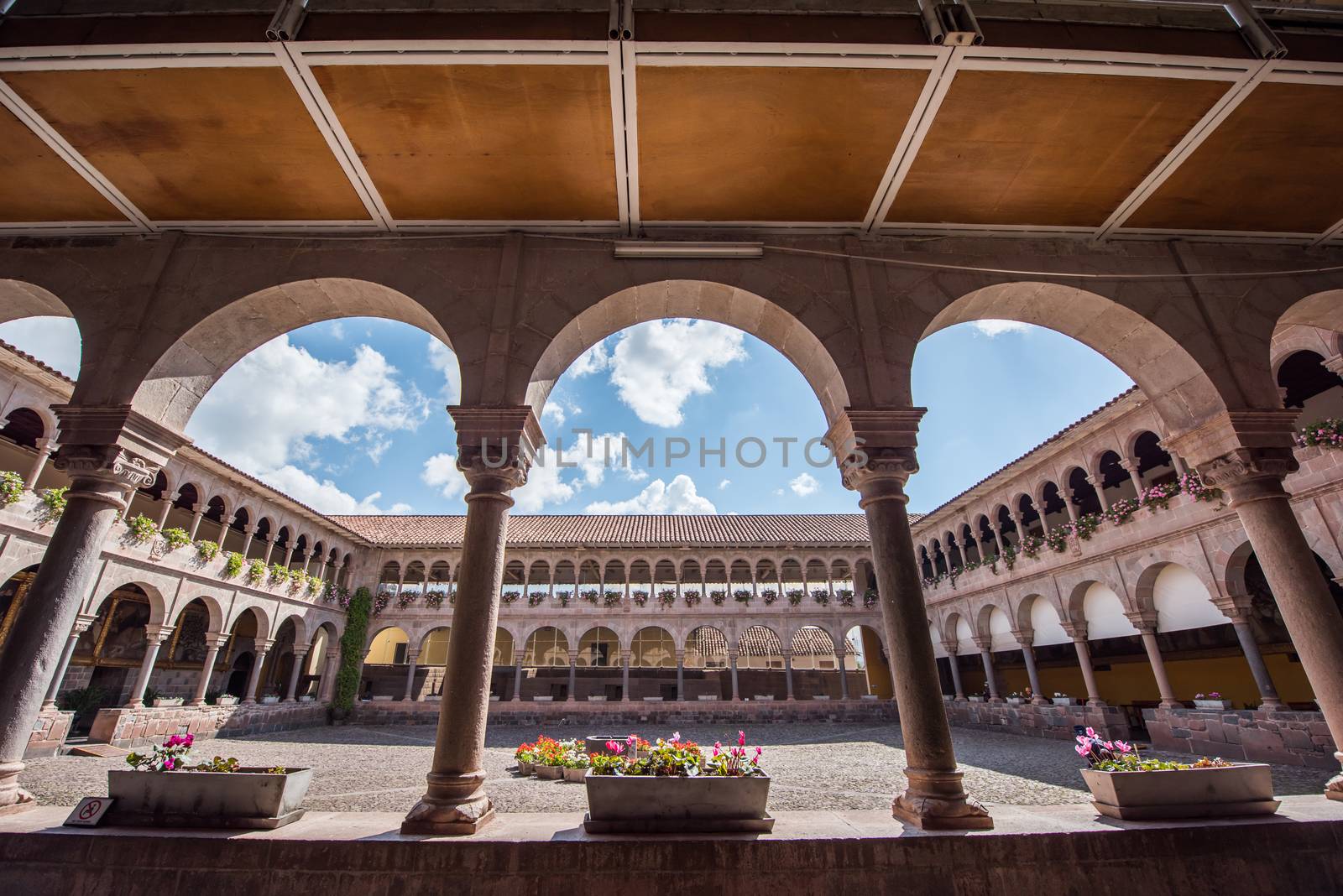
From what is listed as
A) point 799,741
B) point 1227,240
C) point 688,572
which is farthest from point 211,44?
point 688,572

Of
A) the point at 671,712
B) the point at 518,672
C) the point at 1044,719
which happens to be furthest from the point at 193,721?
the point at 1044,719

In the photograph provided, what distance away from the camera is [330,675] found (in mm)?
21594

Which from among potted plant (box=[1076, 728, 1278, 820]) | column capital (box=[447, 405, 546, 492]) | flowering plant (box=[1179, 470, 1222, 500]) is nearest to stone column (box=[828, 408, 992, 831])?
potted plant (box=[1076, 728, 1278, 820])

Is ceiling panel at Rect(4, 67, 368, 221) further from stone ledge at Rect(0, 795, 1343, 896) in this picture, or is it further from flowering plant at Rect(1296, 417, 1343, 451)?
flowering plant at Rect(1296, 417, 1343, 451)

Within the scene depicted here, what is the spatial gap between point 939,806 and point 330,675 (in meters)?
23.6

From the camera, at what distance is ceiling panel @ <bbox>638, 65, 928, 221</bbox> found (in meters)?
4.14

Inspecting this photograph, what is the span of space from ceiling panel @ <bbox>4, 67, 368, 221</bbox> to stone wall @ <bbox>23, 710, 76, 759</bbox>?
12150 mm

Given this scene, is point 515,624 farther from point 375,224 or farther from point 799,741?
point 375,224

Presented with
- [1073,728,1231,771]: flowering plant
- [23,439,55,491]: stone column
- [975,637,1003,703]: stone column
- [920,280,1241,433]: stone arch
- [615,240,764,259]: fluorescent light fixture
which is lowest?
[1073,728,1231,771]: flowering plant

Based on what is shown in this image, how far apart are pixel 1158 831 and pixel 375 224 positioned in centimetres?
711

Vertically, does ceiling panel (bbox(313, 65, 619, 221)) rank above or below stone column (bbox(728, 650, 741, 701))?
above

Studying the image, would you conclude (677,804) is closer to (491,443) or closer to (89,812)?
(491,443)

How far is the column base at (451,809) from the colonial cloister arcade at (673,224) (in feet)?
0.06

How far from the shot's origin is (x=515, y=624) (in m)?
22.8
